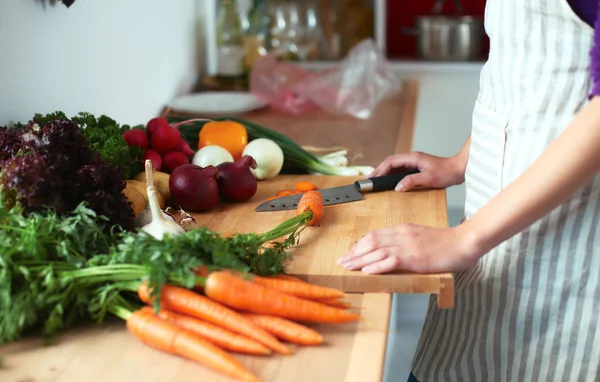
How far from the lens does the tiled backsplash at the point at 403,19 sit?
3625mm

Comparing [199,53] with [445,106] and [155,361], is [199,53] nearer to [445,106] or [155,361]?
[445,106]

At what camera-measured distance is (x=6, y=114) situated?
1.34 metres

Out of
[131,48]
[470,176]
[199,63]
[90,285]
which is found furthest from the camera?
[199,63]

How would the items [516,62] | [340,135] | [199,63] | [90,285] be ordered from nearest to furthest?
1. [90,285]
2. [516,62]
3. [340,135]
4. [199,63]

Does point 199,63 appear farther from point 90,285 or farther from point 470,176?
point 90,285

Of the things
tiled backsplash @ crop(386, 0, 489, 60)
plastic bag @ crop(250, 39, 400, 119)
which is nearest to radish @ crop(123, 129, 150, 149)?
plastic bag @ crop(250, 39, 400, 119)

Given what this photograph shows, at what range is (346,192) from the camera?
1.49 meters

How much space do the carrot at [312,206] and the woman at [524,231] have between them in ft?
0.65

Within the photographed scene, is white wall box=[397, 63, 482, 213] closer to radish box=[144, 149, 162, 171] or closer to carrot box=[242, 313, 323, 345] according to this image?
radish box=[144, 149, 162, 171]

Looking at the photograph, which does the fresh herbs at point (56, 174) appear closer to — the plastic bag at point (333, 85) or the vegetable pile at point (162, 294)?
the vegetable pile at point (162, 294)

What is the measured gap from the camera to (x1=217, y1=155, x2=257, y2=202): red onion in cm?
145

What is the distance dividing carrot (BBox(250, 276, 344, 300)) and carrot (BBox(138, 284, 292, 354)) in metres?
0.07

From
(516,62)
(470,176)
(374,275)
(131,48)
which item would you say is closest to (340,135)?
(131,48)

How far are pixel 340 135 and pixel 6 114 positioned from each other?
1.06 metres
